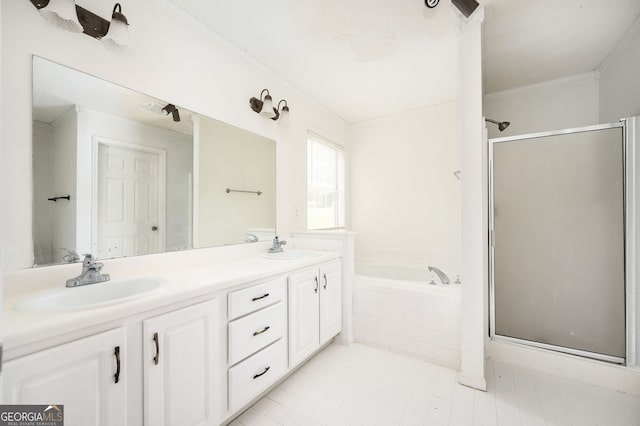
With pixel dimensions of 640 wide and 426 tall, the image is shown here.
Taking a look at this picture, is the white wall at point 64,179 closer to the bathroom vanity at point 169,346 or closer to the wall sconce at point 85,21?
the bathroom vanity at point 169,346

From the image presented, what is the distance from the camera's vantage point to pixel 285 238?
2.64 m

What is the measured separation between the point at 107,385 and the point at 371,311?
1872 millimetres

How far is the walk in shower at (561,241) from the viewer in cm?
190

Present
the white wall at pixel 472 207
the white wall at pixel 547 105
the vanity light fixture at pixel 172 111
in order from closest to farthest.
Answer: the vanity light fixture at pixel 172 111 < the white wall at pixel 472 207 < the white wall at pixel 547 105

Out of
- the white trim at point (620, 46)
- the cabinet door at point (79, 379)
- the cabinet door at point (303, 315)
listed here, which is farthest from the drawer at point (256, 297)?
the white trim at point (620, 46)

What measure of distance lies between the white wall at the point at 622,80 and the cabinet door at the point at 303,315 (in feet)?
8.83

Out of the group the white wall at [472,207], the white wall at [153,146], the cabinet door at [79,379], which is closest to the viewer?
the cabinet door at [79,379]

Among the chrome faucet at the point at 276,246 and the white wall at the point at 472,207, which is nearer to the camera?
the white wall at the point at 472,207

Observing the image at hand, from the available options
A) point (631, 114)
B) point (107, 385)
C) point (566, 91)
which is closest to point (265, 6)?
point (107, 385)

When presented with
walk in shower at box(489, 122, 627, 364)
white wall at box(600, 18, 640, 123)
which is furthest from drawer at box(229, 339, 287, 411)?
white wall at box(600, 18, 640, 123)

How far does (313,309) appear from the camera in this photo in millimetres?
2096

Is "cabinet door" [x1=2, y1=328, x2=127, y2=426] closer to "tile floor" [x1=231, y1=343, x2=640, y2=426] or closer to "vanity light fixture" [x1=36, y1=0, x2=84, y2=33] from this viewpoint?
"tile floor" [x1=231, y1=343, x2=640, y2=426]

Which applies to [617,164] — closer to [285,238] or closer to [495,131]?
[495,131]

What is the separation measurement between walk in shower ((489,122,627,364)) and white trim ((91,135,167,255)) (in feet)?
7.83
